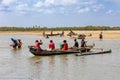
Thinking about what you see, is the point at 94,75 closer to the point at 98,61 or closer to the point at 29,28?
the point at 98,61

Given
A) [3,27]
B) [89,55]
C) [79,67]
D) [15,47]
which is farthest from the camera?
[3,27]

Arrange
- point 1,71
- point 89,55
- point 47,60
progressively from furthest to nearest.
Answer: point 89,55, point 47,60, point 1,71

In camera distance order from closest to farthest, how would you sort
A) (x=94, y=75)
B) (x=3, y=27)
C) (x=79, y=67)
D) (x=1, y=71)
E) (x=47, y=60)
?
(x=94, y=75) → (x=1, y=71) → (x=79, y=67) → (x=47, y=60) → (x=3, y=27)

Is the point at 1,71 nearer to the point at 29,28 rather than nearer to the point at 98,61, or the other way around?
the point at 98,61

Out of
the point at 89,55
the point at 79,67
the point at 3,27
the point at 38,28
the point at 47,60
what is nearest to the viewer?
the point at 79,67

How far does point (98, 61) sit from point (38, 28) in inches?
3732

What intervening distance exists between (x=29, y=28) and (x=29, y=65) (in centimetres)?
9936

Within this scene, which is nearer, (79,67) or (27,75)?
(27,75)

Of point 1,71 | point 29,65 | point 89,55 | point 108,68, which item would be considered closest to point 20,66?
point 29,65

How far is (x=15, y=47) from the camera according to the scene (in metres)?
34.7

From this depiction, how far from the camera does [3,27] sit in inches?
5128

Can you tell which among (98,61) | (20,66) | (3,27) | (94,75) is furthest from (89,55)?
(3,27)

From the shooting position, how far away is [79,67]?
798 inches

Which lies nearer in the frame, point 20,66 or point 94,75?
point 94,75
